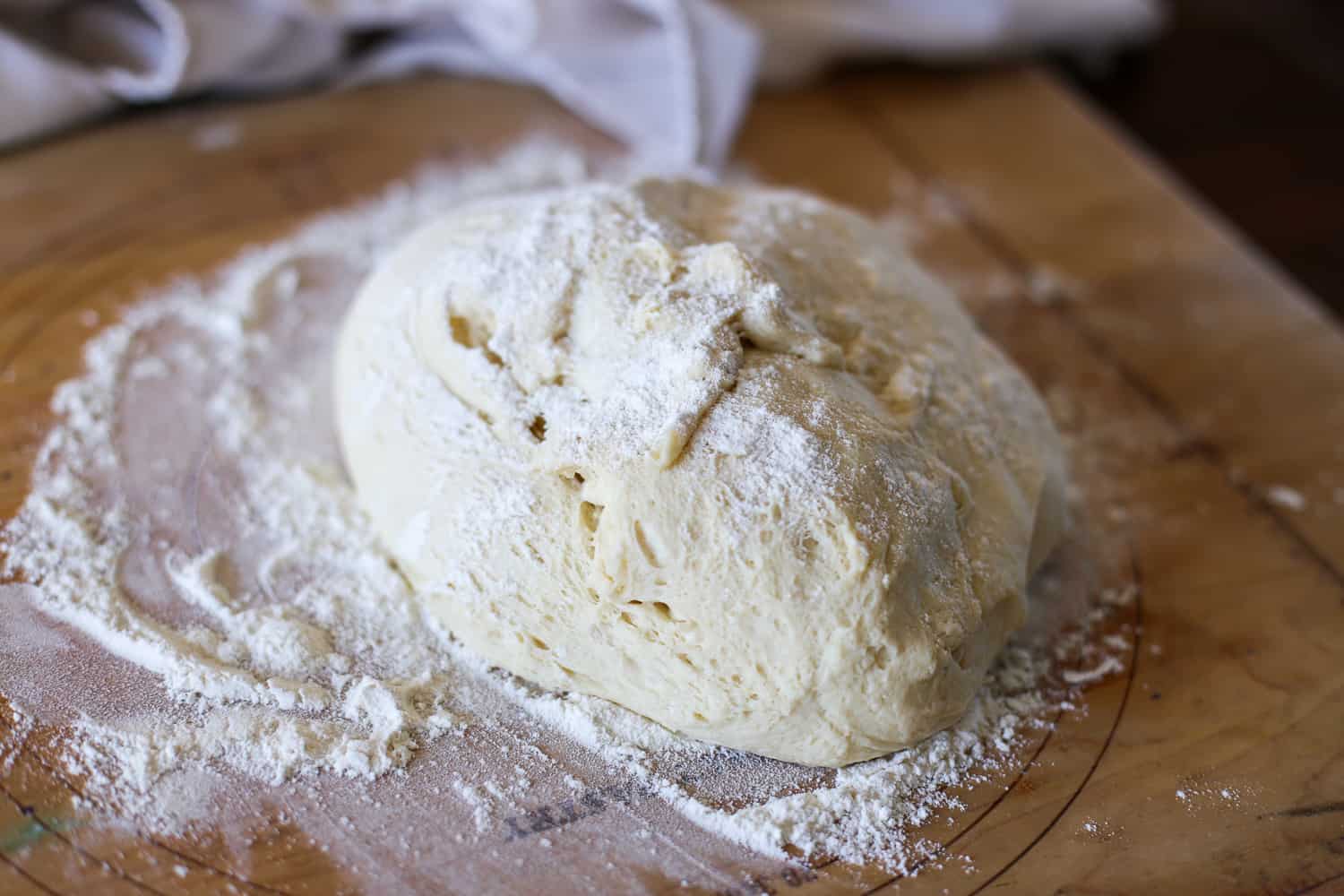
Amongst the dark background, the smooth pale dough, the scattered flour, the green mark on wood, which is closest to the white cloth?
the smooth pale dough

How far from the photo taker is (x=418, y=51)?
2.21 metres

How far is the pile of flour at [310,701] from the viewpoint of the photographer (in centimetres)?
119

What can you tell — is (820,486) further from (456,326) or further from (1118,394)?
(1118,394)

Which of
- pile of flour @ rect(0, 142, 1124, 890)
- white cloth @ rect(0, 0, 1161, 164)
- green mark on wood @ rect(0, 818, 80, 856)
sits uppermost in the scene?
white cloth @ rect(0, 0, 1161, 164)

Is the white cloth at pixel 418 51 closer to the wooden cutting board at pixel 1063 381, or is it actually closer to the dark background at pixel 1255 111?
the wooden cutting board at pixel 1063 381

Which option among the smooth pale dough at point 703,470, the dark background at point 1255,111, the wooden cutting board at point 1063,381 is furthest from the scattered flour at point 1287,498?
the dark background at point 1255,111

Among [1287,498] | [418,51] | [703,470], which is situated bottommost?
[1287,498]

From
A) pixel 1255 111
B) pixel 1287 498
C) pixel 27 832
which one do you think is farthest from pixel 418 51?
pixel 1255 111

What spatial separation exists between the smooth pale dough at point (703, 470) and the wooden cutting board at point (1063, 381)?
0.64ft

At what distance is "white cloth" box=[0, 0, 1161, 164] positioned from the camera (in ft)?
6.43

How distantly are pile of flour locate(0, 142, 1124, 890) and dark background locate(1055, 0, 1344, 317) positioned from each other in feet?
4.71

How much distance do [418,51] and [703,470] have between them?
1.40 m

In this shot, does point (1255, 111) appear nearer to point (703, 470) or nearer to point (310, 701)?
point (703, 470)

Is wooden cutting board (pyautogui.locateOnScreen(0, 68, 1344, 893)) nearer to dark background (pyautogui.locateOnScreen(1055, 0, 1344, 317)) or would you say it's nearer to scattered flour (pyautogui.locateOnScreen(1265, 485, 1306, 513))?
scattered flour (pyautogui.locateOnScreen(1265, 485, 1306, 513))
